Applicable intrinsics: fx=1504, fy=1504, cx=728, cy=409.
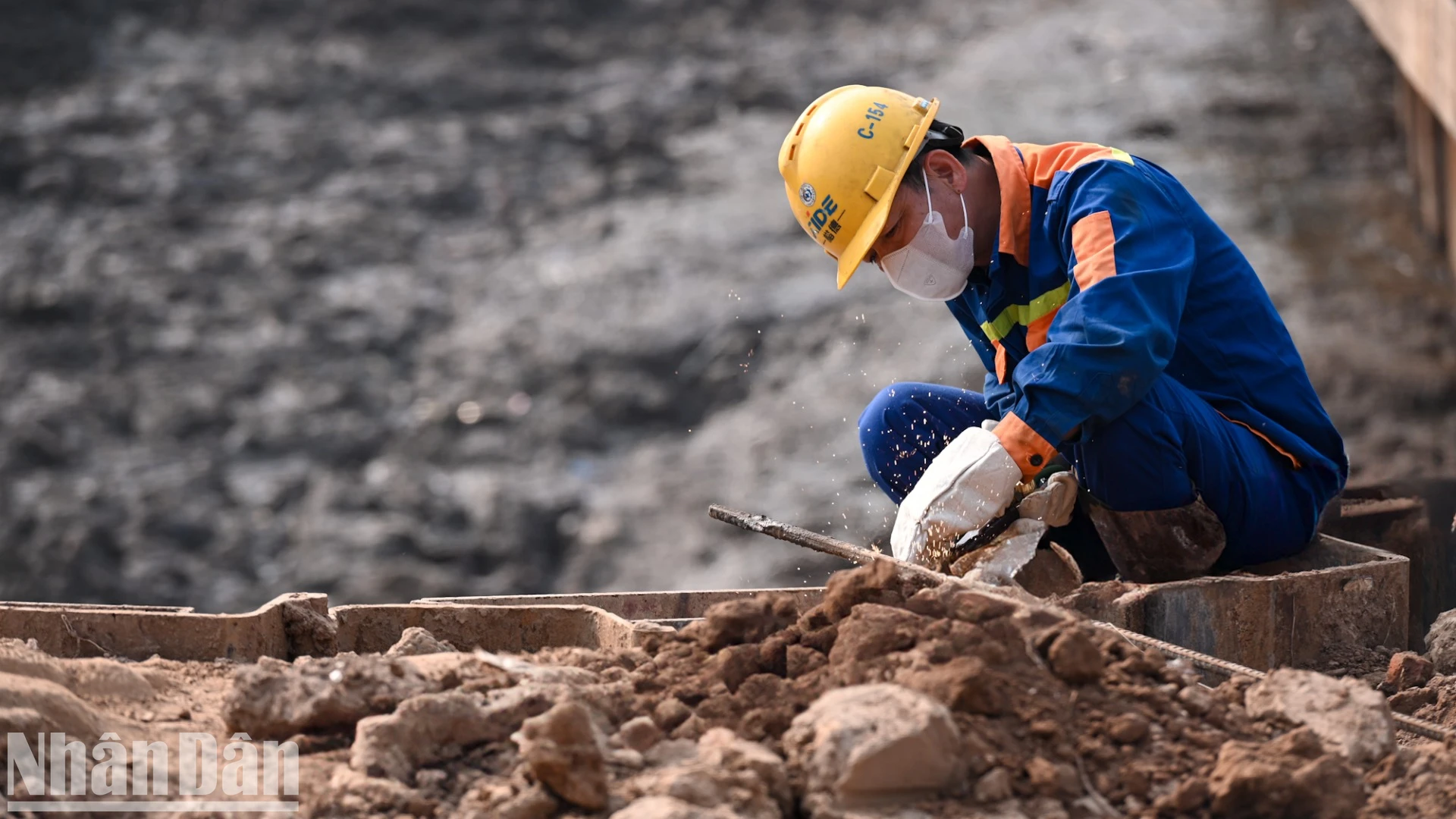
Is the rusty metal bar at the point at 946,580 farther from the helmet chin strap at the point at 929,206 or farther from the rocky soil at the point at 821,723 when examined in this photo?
the helmet chin strap at the point at 929,206

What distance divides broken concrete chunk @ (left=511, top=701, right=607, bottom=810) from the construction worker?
4.45 feet

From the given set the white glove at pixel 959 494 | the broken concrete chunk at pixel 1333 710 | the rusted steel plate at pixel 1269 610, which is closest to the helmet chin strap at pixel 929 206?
the white glove at pixel 959 494

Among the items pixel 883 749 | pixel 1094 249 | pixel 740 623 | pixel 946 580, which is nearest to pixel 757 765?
pixel 883 749

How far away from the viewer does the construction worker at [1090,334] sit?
9.87 feet

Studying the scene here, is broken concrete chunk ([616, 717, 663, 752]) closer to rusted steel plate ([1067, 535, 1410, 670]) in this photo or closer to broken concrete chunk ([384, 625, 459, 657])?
broken concrete chunk ([384, 625, 459, 657])

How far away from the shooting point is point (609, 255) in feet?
28.5

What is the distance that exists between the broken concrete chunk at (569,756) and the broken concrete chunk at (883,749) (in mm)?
267

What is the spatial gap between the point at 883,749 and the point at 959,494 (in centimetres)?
130

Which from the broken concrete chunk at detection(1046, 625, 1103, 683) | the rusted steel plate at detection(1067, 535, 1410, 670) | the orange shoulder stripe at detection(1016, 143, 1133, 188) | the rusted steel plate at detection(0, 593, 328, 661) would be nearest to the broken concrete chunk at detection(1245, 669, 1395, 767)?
the broken concrete chunk at detection(1046, 625, 1103, 683)

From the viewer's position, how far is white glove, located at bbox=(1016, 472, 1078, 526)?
329 centimetres

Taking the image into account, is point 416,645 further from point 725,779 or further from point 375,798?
point 725,779

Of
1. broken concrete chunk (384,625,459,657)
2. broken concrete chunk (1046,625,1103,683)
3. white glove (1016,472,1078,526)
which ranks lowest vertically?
broken concrete chunk (384,625,459,657)

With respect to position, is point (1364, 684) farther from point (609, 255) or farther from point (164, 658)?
point (609, 255)

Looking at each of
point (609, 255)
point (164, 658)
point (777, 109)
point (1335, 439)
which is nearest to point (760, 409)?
point (609, 255)
